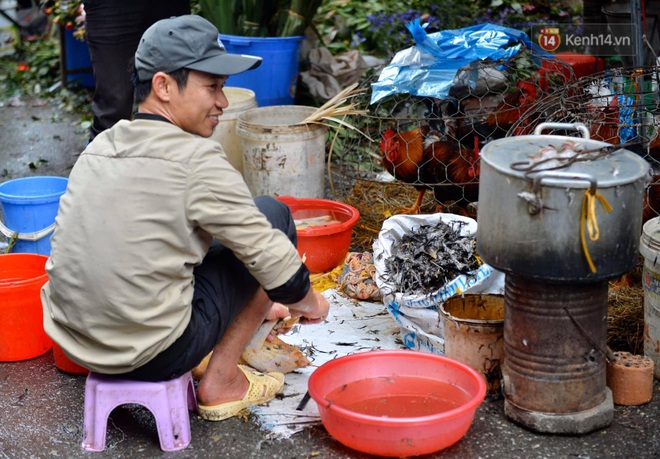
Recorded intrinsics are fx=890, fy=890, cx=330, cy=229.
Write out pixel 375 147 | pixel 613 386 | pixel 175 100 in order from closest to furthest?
pixel 175 100 < pixel 613 386 < pixel 375 147

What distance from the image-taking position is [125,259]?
3.00 meters

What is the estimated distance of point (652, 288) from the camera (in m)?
3.58

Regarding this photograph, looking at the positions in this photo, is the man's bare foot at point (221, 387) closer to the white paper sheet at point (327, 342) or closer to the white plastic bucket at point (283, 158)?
the white paper sheet at point (327, 342)

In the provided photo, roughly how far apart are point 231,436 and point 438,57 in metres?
2.54

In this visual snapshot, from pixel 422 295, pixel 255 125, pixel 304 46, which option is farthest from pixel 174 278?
pixel 304 46

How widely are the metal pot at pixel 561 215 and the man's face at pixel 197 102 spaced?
39.4 inches

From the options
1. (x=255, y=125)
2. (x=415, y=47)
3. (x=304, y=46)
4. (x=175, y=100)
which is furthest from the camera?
(x=304, y=46)

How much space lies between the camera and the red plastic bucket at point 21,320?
396cm

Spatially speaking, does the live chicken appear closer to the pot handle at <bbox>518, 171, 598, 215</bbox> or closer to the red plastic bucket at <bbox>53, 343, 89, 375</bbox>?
the pot handle at <bbox>518, 171, 598, 215</bbox>

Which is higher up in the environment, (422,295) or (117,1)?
(117,1)

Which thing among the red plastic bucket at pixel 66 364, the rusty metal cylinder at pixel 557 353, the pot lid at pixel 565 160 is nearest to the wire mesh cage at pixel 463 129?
the pot lid at pixel 565 160

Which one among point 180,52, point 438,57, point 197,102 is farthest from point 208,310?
point 438,57

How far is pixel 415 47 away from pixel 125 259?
2618 millimetres

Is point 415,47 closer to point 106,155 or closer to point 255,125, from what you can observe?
point 255,125
